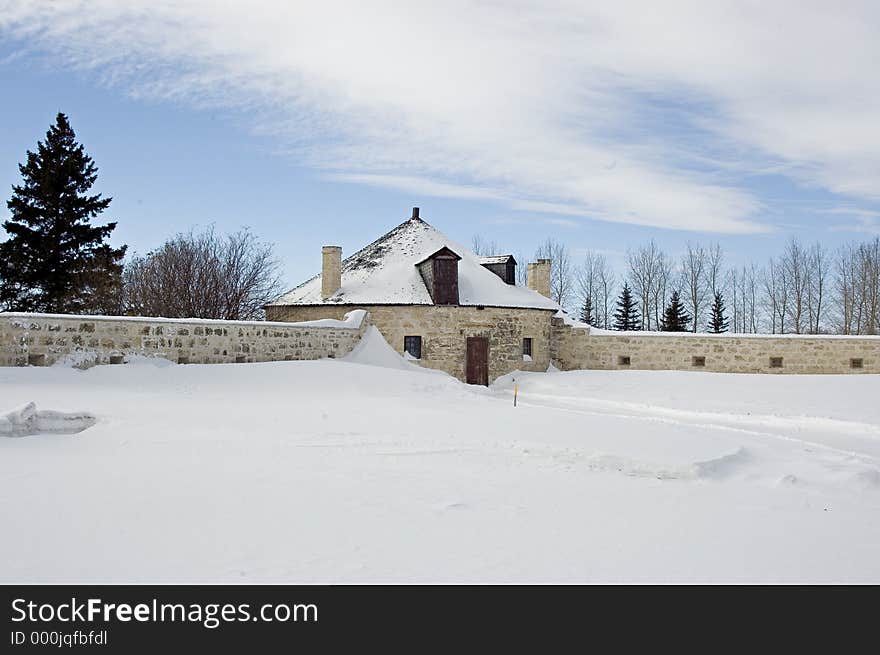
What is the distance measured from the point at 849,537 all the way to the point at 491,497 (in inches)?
122

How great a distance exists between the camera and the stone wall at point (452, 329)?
2573cm

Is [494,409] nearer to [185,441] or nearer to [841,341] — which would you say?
[185,441]

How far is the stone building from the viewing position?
25766 mm

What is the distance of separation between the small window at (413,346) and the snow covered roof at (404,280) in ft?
4.18

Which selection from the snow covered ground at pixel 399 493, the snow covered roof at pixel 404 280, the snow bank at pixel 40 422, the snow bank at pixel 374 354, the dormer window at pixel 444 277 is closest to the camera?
the snow covered ground at pixel 399 493

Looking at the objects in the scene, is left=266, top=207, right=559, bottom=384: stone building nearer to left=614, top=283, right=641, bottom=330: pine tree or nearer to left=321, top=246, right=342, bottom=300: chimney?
left=321, top=246, right=342, bottom=300: chimney

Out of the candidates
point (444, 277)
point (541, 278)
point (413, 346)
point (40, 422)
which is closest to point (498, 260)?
point (541, 278)

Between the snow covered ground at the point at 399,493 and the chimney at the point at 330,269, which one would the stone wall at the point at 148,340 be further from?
the chimney at the point at 330,269

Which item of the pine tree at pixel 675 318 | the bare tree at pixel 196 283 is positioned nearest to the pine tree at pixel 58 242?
the bare tree at pixel 196 283

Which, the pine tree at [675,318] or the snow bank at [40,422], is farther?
the pine tree at [675,318]

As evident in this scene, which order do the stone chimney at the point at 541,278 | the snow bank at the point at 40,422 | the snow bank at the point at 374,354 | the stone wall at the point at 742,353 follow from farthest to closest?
the stone chimney at the point at 541,278, the stone wall at the point at 742,353, the snow bank at the point at 374,354, the snow bank at the point at 40,422

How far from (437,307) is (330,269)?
13.8 feet
